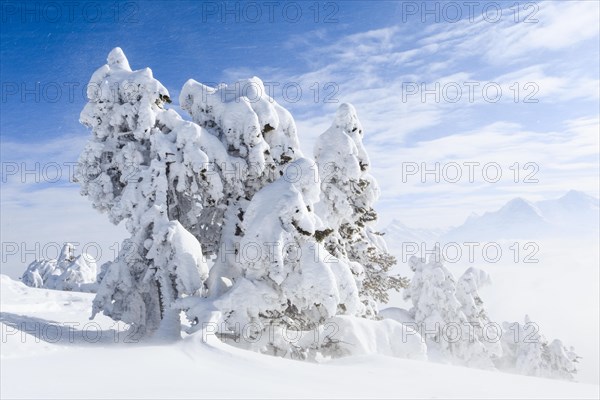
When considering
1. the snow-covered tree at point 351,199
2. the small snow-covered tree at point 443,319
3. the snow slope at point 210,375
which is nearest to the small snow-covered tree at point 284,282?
the snow slope at point 210,375

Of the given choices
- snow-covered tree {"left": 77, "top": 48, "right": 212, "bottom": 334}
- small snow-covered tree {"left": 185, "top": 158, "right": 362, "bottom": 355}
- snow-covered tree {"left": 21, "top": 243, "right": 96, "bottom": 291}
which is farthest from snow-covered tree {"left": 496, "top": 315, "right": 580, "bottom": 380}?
snow-covered tree {"left": 21, "top": 243, "right": 96, "bottom": 291}

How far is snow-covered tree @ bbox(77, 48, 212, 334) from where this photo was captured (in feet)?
42.7

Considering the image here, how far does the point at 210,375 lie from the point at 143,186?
27.0ft

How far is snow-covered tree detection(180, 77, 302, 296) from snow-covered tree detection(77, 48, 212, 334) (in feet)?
2.06

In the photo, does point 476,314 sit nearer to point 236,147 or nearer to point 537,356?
point 537,356

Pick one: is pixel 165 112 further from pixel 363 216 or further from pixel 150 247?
pixel 363 216

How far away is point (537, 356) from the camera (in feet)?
102

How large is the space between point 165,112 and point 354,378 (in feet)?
37.4

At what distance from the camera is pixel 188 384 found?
709 cm

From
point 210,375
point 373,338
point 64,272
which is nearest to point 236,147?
point 373,338

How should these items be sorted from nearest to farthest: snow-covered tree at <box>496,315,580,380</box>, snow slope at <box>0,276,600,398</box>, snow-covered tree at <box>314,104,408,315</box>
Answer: snow slope at <box>0,276,600,398</box> < snow-covered tree at <box>314,104,408,315</box> < snow-covered tree at <box>496,315,580,380</box>

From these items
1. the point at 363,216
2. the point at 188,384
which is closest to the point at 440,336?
the point at 363,216

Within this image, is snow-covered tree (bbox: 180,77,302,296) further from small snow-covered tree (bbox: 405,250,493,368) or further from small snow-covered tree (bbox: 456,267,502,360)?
small snow-covered tree (bbox: 456,267,502,360)

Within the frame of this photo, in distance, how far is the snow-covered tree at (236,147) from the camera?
14.6 meters
